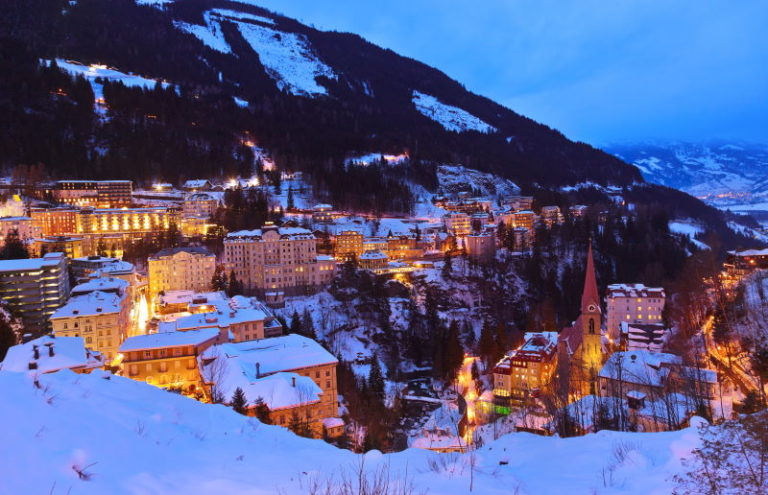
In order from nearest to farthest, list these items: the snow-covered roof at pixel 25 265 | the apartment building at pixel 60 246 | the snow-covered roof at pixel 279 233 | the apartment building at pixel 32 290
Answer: the apartment building at pixel 32 290 → the snow-covered roof at pixel 25 265 → the apartment building at pixel 60 246 → the snow-covered roof at pixel 279 233

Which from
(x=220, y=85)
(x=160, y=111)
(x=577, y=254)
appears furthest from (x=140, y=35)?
(x=577, y=254)

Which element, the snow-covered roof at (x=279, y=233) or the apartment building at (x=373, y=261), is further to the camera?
the apartment building at (x=373, y=261)

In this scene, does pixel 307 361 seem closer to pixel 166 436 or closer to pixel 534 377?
pixel 534 377

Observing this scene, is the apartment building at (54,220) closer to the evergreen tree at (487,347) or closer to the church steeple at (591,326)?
the evergreen tree at (487,347)

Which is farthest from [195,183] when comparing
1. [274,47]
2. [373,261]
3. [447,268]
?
[274,47]

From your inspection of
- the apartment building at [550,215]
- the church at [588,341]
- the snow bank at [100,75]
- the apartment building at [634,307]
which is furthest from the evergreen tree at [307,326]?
the snow bank at [100,75]

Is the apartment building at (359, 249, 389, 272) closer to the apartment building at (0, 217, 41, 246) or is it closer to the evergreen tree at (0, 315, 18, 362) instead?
the evergreen tree at (0, 315, 18, 362)
